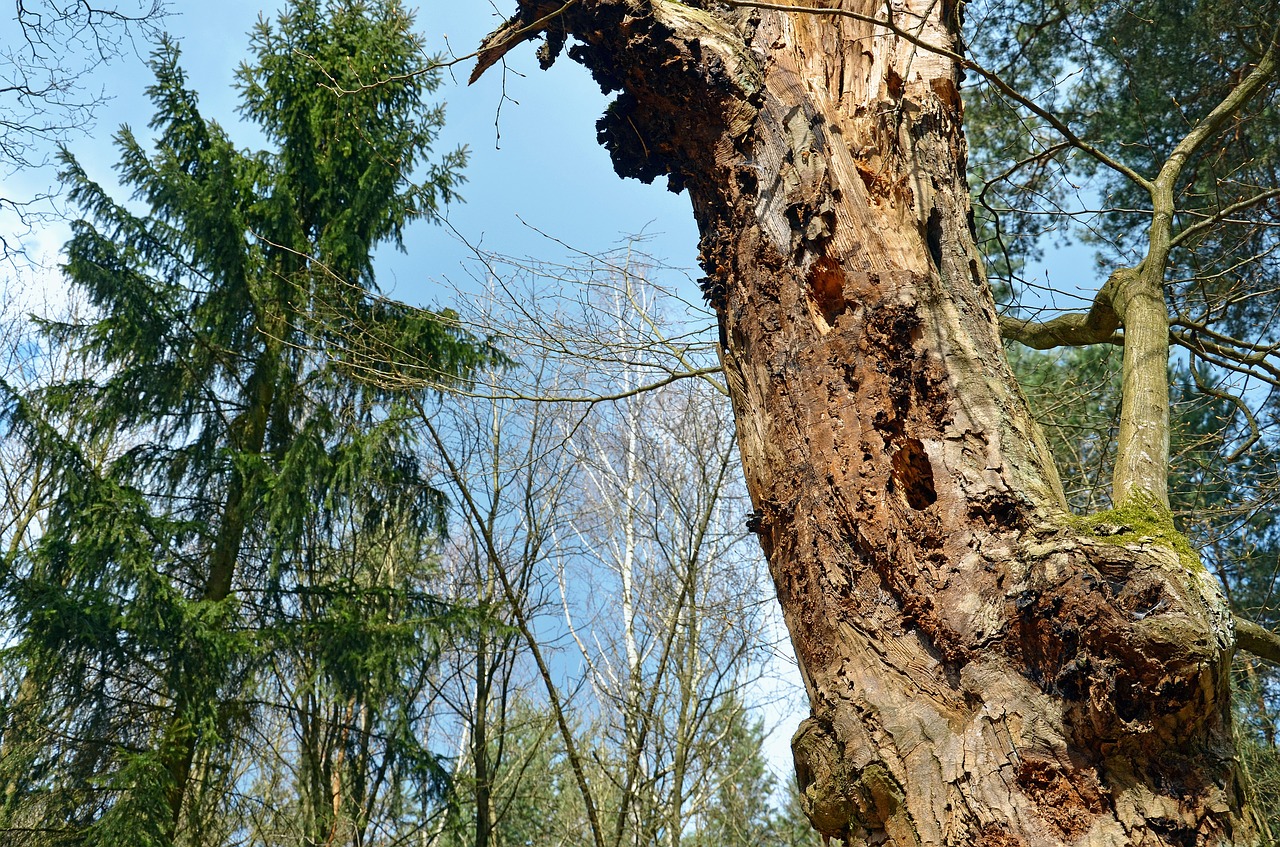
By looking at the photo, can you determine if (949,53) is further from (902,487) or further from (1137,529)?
(1137,529)

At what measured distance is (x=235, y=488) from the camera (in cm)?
664

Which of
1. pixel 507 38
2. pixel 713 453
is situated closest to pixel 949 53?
pixel 507 38

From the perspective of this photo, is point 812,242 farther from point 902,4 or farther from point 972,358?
point 902,4

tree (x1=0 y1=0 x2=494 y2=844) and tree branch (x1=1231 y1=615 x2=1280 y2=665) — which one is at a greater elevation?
tree (x1=0 y1=0 x2=494 y2=844)

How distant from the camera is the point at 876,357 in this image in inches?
76.5

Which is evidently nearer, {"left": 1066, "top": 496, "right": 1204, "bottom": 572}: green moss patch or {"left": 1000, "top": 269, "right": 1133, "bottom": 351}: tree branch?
{"left": 1066, "top": 496, "right": 1204, "bottom": 572}: green moss patch

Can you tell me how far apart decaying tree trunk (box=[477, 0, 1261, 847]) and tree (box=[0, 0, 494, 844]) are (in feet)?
10.3

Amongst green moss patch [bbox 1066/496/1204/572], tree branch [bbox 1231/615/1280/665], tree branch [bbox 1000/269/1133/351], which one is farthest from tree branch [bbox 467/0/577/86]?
tree branch [bbox 1231/615/1280/665]

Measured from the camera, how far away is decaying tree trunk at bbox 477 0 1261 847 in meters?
1.45

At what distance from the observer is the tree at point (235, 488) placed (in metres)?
5.55

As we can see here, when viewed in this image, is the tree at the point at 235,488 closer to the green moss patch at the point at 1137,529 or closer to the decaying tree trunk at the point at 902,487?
the decaying tree trunk at the point at 902,487

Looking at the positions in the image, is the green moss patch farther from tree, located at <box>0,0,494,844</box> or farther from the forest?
tree, located at <box>0,0,494,844</box>

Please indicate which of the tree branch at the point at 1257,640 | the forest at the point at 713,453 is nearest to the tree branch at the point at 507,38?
the forest at the point at 713,453

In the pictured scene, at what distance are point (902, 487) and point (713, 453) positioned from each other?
570cm
